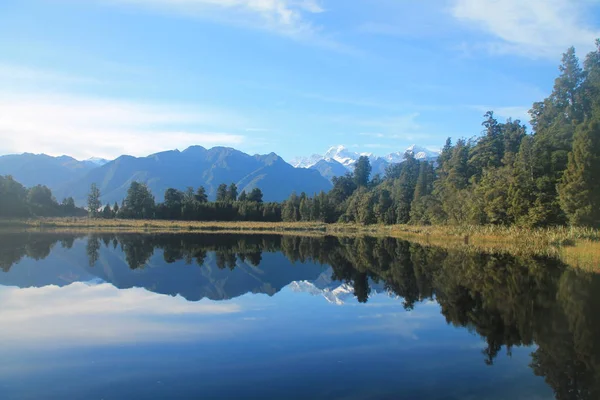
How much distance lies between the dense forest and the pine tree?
0.08 metres

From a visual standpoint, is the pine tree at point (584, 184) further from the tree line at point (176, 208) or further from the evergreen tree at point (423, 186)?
the tree line at point (176, 208)

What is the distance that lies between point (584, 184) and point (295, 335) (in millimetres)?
35485

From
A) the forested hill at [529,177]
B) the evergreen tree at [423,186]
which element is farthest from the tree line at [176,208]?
the evergreen tree at [423,186]

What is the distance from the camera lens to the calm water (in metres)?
8.81

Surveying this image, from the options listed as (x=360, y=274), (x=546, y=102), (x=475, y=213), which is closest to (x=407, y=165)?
(x=546, y=102)

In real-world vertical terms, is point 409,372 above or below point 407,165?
below

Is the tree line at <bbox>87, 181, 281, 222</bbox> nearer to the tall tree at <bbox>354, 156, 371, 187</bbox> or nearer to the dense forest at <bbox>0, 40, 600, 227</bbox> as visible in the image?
the dense forest at <bbox>0, 40, 600, 227</bbox>

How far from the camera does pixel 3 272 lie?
893 inches

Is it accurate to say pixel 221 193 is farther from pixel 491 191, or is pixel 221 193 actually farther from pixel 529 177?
pixel 529 177

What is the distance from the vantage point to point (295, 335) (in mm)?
12594

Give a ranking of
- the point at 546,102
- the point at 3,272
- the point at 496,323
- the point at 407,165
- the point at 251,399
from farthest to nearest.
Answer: the point at 407,165 < the point at 546,102 < the point at 3,272 < the point at 496,323 < the point at 251,399

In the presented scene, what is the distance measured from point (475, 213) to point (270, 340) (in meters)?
50.3

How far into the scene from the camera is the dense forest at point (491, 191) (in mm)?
40594

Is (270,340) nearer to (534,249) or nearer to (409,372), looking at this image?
(409,372)
